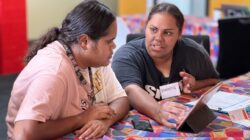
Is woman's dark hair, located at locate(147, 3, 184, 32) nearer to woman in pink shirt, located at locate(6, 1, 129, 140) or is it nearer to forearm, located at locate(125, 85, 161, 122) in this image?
forearm, located at locate(125, 85, 161, 122)

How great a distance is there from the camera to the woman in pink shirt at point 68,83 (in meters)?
1.37

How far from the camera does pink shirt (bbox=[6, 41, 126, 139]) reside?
1361mm

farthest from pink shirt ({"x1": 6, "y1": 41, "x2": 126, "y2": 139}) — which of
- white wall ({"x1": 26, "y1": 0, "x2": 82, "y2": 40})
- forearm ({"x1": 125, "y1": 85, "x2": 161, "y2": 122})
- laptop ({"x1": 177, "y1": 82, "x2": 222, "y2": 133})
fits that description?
white wall ({"x1": 26, "y1": 0, "x2": 82, "y2": 40})

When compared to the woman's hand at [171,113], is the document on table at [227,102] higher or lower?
lower

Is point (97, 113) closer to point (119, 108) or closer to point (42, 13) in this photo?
point (119, 108)

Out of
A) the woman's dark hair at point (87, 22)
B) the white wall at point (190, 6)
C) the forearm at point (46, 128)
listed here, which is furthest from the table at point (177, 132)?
the white wall at point (190, 6)

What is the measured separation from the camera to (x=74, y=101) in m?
1.55

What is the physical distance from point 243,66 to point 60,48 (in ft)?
8.17

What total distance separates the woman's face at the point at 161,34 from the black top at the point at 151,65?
74 millimetres

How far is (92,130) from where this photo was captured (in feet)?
4.86

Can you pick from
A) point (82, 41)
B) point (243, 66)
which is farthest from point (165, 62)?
point (243, 66)

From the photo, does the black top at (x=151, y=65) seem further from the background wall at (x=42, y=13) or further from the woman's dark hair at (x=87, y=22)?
the background wall at (x=42, y=13)

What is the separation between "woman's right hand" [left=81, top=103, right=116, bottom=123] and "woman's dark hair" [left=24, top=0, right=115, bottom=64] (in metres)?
0.28

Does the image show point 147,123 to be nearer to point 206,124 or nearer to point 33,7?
point 206,124
